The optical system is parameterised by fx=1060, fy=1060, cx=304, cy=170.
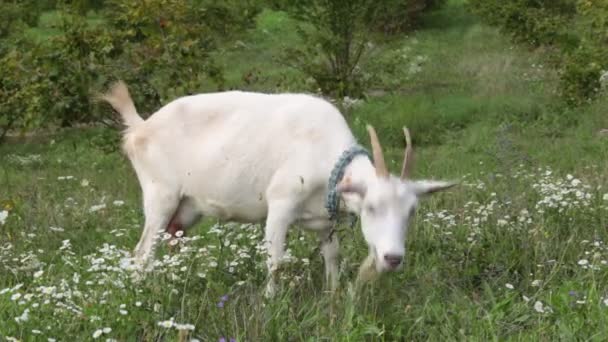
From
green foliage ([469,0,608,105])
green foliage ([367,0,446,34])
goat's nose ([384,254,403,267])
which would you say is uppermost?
goat's nose ([384,254,403,267])

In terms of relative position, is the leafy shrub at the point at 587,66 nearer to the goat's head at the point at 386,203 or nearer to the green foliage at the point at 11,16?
the green foliage at the point at 11,16

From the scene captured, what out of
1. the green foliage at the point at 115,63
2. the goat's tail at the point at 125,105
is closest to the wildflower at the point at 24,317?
the goat's tail at the point at 125,105

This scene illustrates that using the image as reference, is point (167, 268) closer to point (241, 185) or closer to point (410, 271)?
point (241, 185)

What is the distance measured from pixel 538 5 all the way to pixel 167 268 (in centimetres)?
1518

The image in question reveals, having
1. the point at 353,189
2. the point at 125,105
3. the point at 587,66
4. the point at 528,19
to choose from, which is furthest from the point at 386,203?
the point at 528,19

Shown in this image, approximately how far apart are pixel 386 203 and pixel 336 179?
52 centimetres

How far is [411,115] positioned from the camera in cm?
1389

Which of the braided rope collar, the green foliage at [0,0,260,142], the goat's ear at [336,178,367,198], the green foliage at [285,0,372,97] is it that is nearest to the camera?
the goat's ear at [336,178,367,198]

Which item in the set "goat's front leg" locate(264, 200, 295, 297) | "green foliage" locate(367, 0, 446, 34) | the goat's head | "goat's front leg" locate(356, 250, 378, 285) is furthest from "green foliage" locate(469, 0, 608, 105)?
"goat's front leg" locate(356, 250, 378, 285)

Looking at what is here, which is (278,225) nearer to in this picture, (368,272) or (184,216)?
(368,272)

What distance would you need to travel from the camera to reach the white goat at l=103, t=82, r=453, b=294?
5.38 metres

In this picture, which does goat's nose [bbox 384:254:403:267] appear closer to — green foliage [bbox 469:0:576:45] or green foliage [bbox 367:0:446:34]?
green foliage [bbox 367:0:446:34]

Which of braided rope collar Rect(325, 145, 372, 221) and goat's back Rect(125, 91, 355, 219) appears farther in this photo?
goat's back Rect(125, 91, 355, 219)

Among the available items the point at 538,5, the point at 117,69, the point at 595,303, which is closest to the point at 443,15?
the point at 538,5
